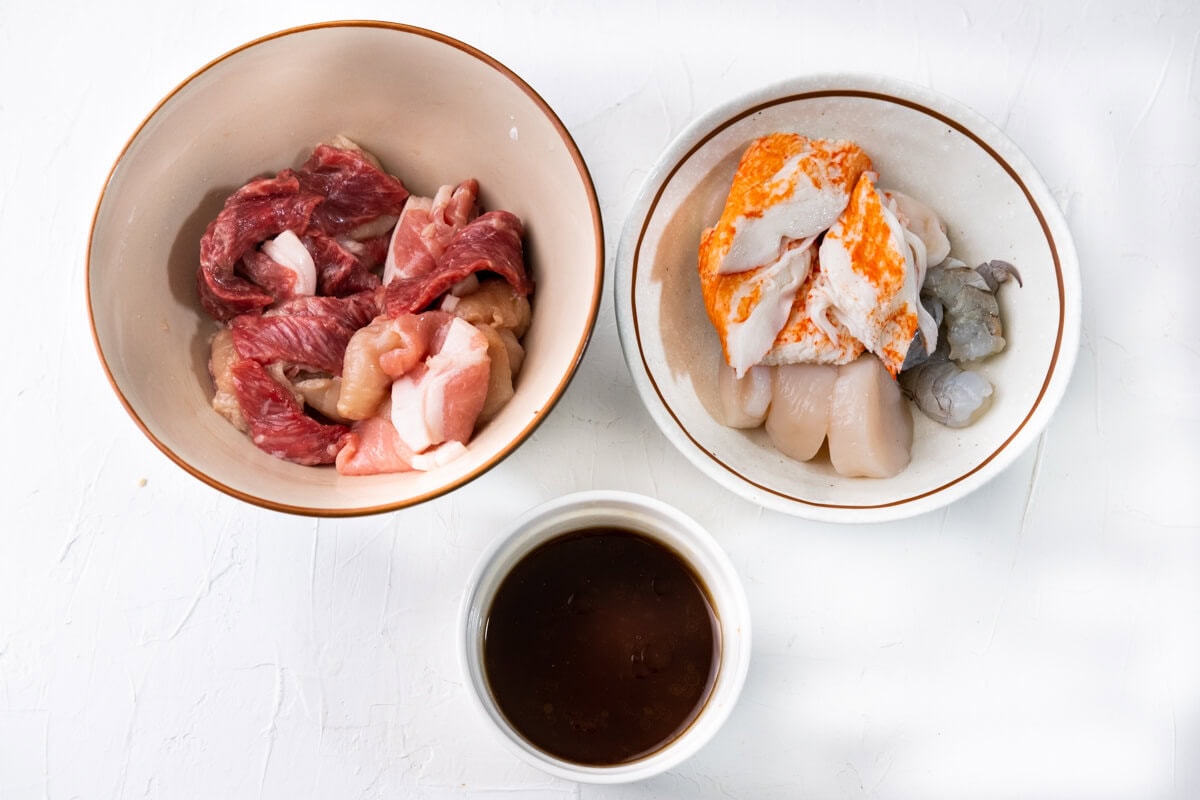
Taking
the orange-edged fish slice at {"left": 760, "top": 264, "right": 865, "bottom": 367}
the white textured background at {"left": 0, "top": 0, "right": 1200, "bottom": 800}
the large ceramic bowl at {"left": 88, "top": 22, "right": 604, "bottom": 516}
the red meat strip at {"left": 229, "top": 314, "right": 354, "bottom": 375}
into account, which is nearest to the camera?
the large ceramic bowl at {"left": 88, "top": 22, "right": 604, "bottom": 516}

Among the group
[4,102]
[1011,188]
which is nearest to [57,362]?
[4,102]

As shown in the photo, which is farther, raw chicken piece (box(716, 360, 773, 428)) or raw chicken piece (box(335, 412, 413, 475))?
raw chicken piece (box(716, 360, 773, 428))

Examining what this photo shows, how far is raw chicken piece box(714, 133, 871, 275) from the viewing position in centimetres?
154

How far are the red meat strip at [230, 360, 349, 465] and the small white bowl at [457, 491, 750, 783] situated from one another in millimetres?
338

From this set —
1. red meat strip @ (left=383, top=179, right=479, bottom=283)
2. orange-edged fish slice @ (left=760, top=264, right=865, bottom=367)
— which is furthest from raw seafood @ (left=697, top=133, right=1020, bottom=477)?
red meat strip @ (left=383, top=179, right=479, bottom=283)

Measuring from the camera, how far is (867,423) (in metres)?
1.54

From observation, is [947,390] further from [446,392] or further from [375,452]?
[375,452]

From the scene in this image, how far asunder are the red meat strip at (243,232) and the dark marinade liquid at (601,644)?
69cm

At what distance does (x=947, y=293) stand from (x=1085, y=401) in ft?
1.38

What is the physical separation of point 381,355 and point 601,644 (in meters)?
0.65

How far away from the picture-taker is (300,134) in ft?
5.16

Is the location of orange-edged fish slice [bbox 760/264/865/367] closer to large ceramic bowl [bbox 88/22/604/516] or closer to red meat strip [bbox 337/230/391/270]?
large ceramic bowl [bbox 88/22/604/516]

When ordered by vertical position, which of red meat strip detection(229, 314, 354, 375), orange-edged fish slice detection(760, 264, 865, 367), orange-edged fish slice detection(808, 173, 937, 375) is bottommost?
red meat strip detection(229, 314, 354, 375)

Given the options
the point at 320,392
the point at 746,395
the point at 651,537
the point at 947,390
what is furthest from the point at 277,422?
the point at 947,390
